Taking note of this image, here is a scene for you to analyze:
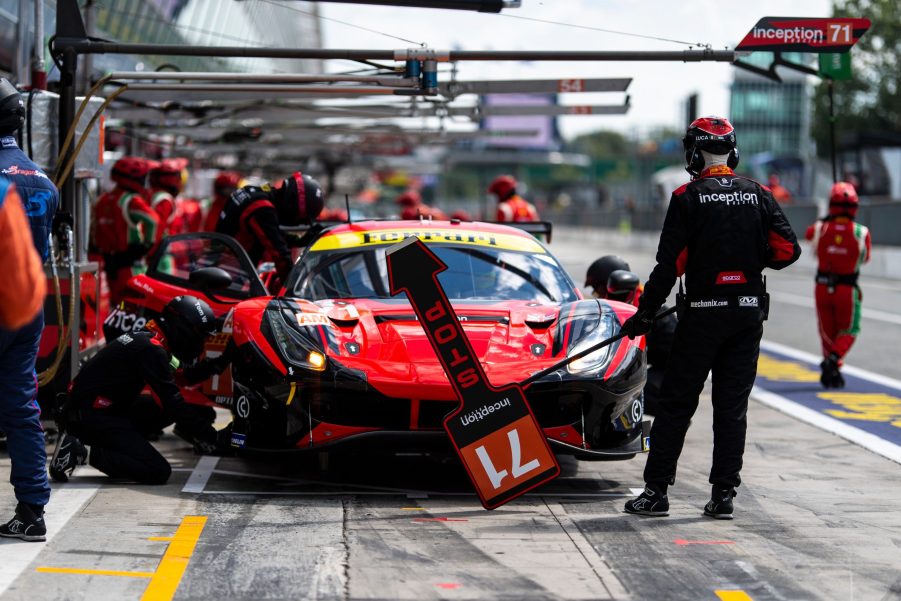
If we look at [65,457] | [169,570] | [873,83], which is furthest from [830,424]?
[873,83]

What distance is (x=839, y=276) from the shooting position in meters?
12.0

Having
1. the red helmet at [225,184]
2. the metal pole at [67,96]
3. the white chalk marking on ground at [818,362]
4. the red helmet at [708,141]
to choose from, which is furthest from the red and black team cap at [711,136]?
the red helmet at [225,184]

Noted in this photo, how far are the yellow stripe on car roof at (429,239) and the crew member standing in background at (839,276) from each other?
14.2 ft

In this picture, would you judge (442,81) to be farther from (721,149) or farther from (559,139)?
(559,139)

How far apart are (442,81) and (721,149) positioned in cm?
522

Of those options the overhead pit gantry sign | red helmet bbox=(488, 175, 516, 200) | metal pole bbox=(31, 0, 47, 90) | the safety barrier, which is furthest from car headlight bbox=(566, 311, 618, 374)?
the safety barrier

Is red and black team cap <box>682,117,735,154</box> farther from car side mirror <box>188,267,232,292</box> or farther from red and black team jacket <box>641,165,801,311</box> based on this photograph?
car side mirror <box>188,267,232,292</box>

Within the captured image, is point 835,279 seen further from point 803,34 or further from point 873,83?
point 873,83

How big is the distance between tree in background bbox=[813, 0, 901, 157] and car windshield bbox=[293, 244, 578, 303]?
88247mm

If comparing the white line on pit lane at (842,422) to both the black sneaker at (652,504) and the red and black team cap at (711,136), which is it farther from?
the red and black team cap at (711,136)

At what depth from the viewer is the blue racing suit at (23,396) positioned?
552 cm

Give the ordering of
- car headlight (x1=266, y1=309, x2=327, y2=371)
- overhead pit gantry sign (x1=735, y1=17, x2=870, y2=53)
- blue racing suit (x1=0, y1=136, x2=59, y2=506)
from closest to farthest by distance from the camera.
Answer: blue racing suit (x1=0, y1=136, x2=59, y2=506), car headlight (x1=266, y1=309, x2=327, y2=371), overhead pit gantry sign (x1=735, y1=17, x2=870, y2=53)

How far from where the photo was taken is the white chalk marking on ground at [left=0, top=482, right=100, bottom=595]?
5.07 meters

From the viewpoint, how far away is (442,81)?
1143 cm
